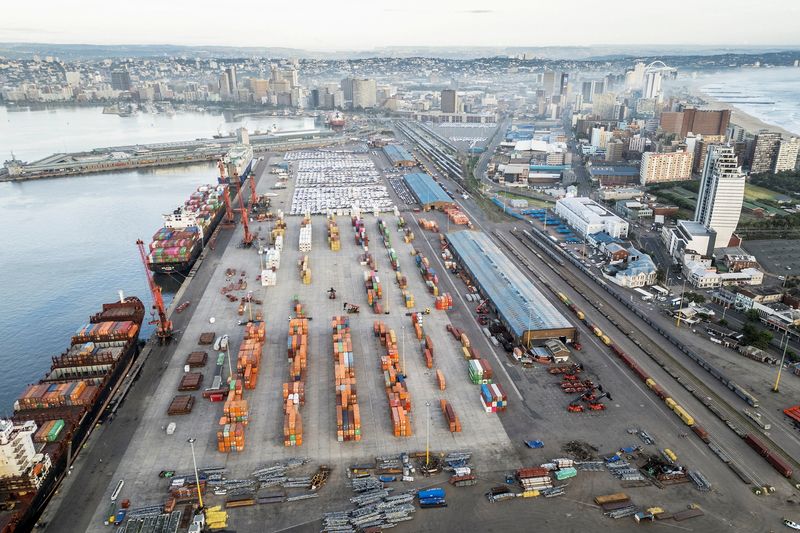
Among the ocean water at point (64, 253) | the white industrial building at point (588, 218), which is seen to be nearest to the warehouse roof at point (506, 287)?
the white industrial building at point (588, 218)

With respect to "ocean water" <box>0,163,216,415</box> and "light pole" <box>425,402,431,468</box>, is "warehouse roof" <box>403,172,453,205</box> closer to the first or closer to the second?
"ocean water" <box>0,163,216,415</box>

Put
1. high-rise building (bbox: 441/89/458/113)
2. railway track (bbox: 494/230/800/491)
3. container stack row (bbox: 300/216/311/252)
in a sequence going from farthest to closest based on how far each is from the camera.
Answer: high-rise building (bbox: 441/89/458/113)
container stack row (bbox: 300/216/311/252)
railway track (bbox: 494/230/800/491)

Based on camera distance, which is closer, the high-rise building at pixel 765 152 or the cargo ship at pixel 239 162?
the high-rise building at pixel 765 152

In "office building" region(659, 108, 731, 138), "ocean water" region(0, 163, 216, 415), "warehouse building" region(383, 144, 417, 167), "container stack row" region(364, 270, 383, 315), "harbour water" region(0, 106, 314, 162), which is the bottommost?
"ocean water" region(0, 163, 216, 415)

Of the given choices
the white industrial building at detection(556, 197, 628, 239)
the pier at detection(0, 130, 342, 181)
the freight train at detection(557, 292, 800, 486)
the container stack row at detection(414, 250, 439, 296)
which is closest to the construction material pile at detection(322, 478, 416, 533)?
the freight train at detection(557, 292, 800, 486)

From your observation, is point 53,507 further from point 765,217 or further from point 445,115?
point 445,115

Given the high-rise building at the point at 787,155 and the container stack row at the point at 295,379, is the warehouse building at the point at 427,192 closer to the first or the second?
the container stack row at the point at 295,379

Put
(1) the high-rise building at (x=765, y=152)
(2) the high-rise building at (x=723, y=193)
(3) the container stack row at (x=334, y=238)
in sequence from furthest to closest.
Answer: (1) the high-rise building at (x=765, y=152), (3) the container stack row at (x=334, y=238), (2) the high-rise building at (x=723, y=193)
